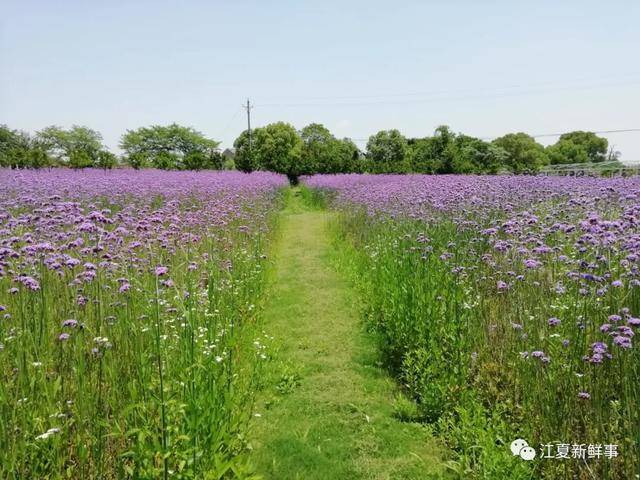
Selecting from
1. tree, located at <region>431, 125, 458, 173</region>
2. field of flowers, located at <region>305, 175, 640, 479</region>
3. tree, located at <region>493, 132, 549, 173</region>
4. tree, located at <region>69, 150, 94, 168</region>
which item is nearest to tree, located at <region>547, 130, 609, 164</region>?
tree, located at <region>493, 132, 549, 173</region>

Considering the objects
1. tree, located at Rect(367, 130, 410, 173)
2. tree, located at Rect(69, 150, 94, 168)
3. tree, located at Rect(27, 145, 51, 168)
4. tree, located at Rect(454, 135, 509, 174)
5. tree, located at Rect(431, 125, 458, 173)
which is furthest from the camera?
tree, located at Rect(367, 130, 410, 173)

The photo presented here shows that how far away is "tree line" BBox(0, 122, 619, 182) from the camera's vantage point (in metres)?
27.7

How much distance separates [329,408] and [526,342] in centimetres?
175

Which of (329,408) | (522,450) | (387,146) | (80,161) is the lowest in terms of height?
(329,408)

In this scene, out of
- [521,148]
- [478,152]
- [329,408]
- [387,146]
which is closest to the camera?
[329,408]

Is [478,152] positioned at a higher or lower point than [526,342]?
higher

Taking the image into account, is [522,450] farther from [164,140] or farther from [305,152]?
[164,140]

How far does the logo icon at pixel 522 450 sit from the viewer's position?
2791 mm

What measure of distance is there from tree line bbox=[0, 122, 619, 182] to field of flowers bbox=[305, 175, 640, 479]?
18.6 metres

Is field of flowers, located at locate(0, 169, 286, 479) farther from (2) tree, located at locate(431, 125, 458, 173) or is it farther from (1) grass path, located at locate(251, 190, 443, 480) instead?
(2) tree, located at locate(431, 125, 458, 173)

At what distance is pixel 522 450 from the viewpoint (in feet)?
9.29

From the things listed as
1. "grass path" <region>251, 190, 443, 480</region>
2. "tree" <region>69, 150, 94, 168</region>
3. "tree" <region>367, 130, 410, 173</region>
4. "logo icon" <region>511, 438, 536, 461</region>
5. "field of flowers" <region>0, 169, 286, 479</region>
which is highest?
"tree" <region>367, 130, 410, 173</region>

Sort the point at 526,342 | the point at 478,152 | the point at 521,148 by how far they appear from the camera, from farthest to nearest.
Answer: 1. the point at 521,148
2. the point at 478,152
3. the point at 526,342

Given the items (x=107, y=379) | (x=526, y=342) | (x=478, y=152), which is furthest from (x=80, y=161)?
(x=478, y=152)
